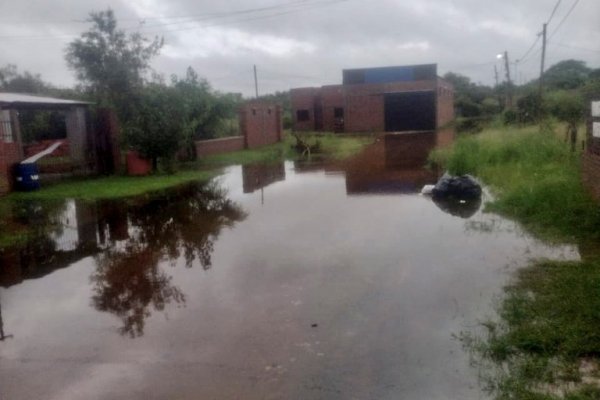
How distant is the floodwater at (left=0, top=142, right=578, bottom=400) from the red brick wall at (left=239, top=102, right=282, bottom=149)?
19.2m

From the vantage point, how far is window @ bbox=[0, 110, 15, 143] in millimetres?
17400

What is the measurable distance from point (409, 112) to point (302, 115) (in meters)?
10.1

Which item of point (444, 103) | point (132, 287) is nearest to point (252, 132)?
point (444, 103)

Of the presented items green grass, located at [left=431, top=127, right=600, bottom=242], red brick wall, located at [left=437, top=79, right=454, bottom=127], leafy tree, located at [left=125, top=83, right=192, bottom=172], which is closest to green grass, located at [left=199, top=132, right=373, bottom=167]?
leafy tree, located at [left=125, top=83, right=192, bottom=172]

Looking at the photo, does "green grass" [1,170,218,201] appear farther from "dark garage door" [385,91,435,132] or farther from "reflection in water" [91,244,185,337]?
"dark garage door" [385,91,435,132]

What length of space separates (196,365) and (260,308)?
1.49m

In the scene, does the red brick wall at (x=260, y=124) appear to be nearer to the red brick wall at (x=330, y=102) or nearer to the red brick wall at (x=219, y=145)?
the red brick wall at (x=219, y=145)

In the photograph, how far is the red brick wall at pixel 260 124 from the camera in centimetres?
3161

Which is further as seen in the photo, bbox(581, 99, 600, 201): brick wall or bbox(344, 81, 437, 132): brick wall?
bbox(344, 81, 437, 132): brick wall

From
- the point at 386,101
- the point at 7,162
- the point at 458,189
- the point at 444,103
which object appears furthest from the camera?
the point at 444,103

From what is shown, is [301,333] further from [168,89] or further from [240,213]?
[168,89]

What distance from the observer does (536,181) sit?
39.7 ft

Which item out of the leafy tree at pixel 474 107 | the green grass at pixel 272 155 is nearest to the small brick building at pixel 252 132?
the green grass at pixel 272 155

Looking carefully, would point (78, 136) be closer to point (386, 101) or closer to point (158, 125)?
point (158, 125)
